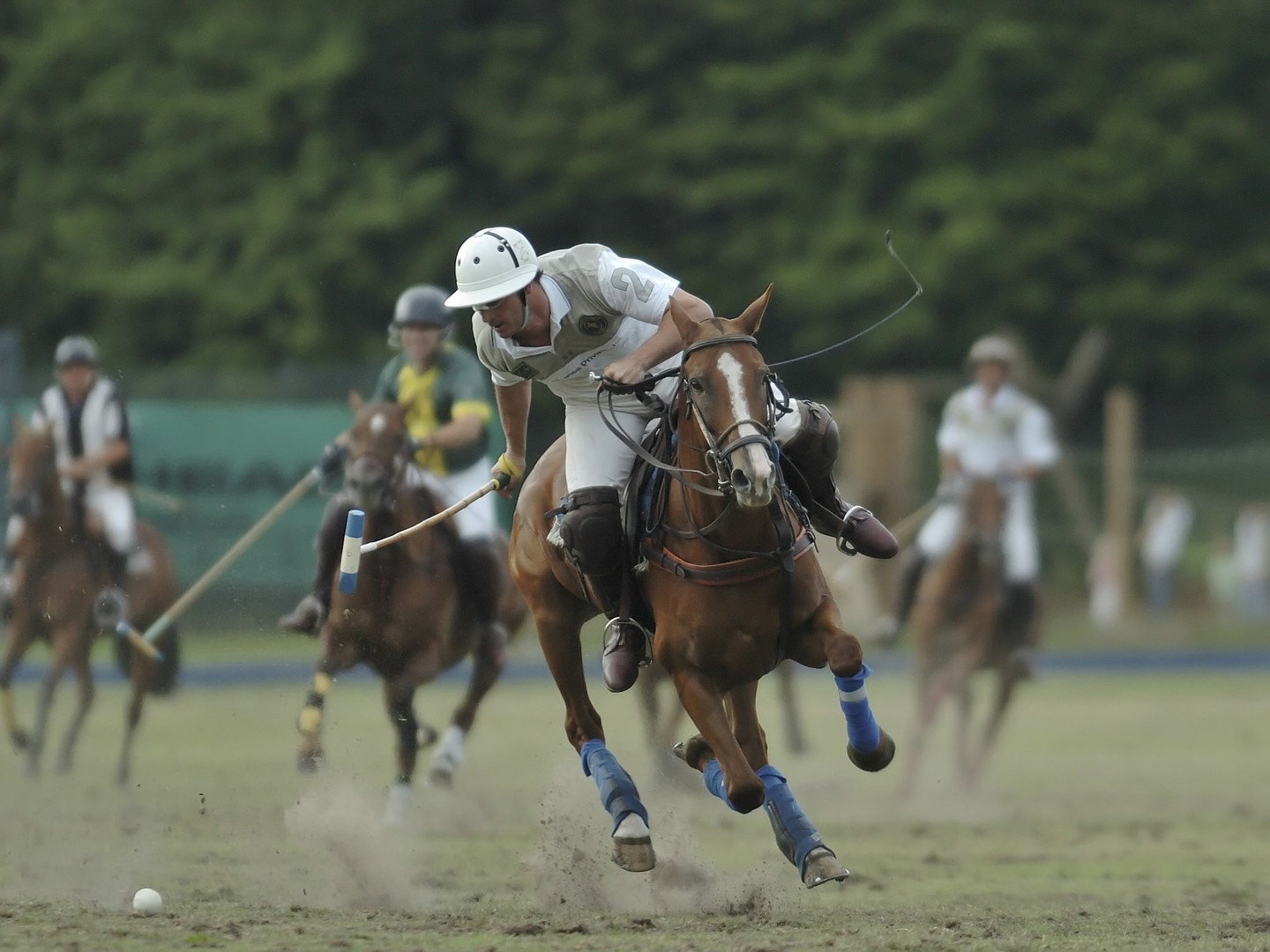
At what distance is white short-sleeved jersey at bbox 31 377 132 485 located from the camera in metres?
13.4

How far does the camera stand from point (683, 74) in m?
30.8

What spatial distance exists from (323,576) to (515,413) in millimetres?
2340

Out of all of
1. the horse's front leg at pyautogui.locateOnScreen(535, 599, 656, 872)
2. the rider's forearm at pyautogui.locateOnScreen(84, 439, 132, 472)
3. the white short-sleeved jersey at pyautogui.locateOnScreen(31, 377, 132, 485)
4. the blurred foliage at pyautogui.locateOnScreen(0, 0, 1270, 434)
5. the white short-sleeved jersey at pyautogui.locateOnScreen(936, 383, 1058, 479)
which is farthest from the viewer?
→ the blurred foliage at pyautogui.locateOnScreen(0, 0, 1270, 434)

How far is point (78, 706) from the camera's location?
1361 cm

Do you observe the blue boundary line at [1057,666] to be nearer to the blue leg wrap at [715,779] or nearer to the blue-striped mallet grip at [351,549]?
the blue-striped mallet grip at [351,549]

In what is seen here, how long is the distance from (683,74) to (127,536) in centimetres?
1862

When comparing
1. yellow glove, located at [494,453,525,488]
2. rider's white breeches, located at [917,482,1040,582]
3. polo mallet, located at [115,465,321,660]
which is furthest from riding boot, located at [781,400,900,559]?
rider's white breeches, located at [917,482,1040,582]

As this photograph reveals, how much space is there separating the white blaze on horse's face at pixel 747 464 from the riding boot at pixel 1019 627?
6976 mm

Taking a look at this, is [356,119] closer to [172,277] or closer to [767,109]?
[172,277]

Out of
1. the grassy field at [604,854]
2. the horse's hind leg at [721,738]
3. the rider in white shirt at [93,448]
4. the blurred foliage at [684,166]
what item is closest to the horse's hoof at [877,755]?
the horse's hind leg at [721,738]

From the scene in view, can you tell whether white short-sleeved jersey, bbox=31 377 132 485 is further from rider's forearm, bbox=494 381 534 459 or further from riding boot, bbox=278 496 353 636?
rider's forearm, bbox=494 381 534 459

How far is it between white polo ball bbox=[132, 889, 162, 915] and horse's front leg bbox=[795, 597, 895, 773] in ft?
7.36

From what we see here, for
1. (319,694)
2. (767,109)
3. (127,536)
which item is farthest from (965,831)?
(767,109)

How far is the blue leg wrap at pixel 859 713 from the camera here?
736cm
